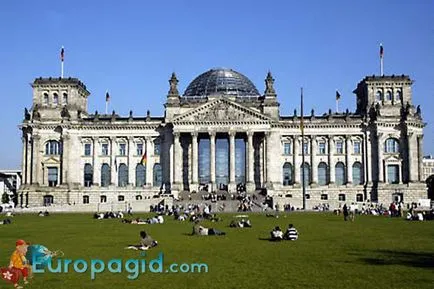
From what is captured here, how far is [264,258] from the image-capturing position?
29547 millimetres

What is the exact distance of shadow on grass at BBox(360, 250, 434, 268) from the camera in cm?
2739

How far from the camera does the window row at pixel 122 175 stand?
123475 millimetres

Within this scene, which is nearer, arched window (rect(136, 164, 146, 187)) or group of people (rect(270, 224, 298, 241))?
group of people (rect(270, 224, 298, 241))

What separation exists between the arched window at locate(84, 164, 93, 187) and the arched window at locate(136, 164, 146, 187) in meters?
9.42

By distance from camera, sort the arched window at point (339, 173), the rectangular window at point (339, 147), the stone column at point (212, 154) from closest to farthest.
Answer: the stone column at point (212, 154) < the arched window at point (339, 173) < the rectangular window at point (339, 147)

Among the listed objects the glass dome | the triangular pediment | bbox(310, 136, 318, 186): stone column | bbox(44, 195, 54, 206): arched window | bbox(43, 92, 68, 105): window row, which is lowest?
bbox(44, 195, 54, 206): arched window

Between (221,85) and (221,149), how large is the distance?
17651 mm

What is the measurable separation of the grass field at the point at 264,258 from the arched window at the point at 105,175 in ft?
256

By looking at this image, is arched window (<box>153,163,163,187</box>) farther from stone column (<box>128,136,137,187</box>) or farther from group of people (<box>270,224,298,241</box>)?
group of people (<box>270,224,298,241</box>)

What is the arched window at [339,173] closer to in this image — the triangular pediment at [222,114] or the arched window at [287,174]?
the arched window at [287,174]

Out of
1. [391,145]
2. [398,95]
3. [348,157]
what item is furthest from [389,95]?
[348,157]

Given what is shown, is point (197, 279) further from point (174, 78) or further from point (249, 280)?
point (174, 78)

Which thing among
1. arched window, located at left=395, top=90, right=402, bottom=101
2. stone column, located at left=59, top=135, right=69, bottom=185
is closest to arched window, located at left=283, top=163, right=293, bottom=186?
arched window, located at left=395, top=90, right=402, bottom=101

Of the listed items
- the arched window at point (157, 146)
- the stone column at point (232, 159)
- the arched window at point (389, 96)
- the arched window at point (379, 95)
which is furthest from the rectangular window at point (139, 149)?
the arched window at point (389, 96)
